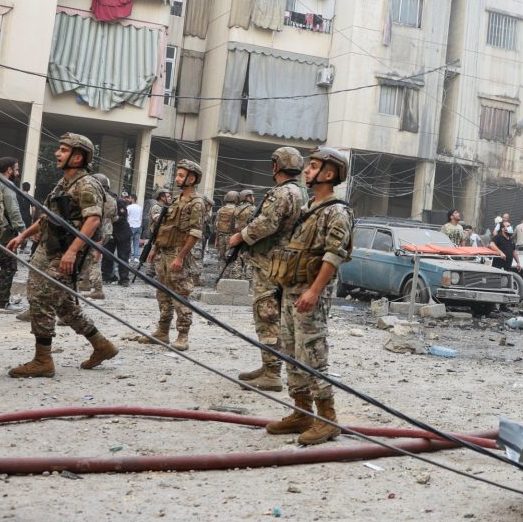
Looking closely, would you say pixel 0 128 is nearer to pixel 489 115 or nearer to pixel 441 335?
pixel 489 115

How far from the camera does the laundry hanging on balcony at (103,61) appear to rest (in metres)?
25.9

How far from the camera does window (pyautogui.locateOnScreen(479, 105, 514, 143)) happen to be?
32.3 metres

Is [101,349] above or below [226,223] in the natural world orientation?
below

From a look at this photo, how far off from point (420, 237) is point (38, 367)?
9.68 meters

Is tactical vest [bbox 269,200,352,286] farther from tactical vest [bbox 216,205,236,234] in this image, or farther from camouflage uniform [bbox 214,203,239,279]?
tactical vest [bbox 216,205,236,234]

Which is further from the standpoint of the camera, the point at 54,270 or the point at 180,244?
the point at 180,244

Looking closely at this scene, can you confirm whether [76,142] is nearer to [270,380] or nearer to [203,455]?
[270,380]

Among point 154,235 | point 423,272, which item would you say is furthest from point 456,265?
point 154,235

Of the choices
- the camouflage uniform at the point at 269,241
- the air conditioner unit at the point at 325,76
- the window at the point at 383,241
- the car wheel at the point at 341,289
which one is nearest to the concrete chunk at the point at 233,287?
the window at the point at 383,241

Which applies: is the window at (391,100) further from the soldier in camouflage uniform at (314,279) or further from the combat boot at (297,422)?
the combat boot at (297,422)

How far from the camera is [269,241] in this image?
684 cm

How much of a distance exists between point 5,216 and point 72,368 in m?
2.94

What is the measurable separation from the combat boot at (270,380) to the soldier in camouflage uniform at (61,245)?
1.38m

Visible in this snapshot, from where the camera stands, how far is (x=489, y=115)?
32.5 meters
